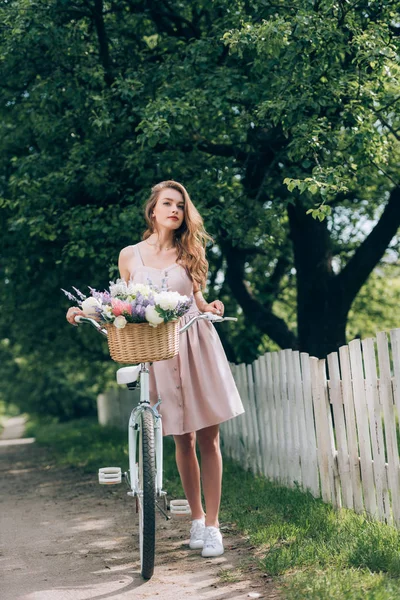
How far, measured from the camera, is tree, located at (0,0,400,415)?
6.94 meters

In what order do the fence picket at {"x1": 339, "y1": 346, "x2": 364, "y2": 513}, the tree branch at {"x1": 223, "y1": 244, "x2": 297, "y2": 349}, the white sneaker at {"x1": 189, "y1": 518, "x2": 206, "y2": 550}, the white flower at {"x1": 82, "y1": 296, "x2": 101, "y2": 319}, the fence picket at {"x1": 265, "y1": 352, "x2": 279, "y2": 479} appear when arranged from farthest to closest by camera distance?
1. the tree branch at {"x1": 223, "y1": 244, "x2": 297, "y2": 349}
2. the fence picket at {"x1": 265, "y1": 352, "x2": 279, "y2": 479}
3. the fence picket at {"x1": 339, "y1": 346, "x2": 364, "y2": 513}
4. the white sneaker at {"x1": 189, "y1": 518, "x2": 206, "y2": 550}
5. the white flower at {"x1": 82, "y1": 296, "x2": 101, "y2": 319}

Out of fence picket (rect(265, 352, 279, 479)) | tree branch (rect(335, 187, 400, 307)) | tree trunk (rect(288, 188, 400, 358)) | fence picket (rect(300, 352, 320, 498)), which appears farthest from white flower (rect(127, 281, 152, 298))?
tree branch (rect(335, 187, 400, 307))

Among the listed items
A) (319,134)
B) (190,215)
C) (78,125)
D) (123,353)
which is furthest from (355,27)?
(123,353)

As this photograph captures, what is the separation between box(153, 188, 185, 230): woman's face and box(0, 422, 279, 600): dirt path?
2.02m

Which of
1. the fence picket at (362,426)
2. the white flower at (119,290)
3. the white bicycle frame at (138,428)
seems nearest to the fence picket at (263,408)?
the fence picket at (362,426)

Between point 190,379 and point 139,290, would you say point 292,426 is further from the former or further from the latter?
point 139,290

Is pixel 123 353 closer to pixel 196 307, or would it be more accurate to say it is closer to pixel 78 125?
pixel 196 307

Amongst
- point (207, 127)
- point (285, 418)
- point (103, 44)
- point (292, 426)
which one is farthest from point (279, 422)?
point (103, 44)

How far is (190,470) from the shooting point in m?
5.00

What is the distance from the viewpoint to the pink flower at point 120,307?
4.20 m

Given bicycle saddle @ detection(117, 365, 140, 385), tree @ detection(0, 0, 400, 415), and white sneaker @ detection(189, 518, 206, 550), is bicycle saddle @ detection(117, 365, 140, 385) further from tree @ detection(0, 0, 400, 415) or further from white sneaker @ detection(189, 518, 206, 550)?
tree @ detection(0, 0, 400, 415)

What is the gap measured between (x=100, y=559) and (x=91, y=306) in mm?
1639

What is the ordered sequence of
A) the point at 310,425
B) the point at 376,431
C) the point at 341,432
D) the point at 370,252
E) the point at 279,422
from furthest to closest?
the point at 370,252 < the point at 279,422 < the point at 310,425 < the point at 341,432 < the point at 376,431

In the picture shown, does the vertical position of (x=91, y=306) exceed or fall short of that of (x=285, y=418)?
it exceeds it
